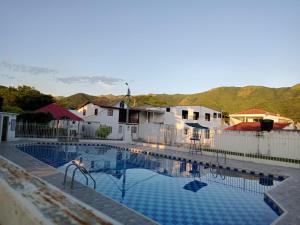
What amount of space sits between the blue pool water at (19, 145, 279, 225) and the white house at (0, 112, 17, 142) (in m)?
8.32

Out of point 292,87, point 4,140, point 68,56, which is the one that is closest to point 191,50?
point 68,56

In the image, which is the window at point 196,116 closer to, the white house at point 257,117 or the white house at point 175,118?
the white house at point 175,118

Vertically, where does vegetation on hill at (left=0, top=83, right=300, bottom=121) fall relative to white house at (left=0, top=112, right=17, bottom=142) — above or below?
above

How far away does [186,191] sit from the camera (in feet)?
36.2

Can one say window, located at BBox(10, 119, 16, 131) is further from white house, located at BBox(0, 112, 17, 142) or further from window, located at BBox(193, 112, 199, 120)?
window, located at BBox(193, 112, 199, 120)

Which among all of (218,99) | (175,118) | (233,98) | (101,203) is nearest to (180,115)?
(175,118)

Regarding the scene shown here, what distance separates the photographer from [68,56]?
28562 millimetres

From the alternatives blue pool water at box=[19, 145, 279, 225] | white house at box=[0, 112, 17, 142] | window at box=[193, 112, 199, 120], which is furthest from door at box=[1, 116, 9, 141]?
window at box=[193, 112, 199, 120]

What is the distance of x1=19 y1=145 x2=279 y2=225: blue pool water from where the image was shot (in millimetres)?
7973

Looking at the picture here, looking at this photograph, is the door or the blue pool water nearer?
the blue pool water

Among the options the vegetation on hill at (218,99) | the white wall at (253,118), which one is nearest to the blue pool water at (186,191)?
the vegetation on hill at (218,99)

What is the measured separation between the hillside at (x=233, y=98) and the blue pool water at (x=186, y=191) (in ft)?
211

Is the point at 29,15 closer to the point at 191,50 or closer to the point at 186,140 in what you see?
the point at 191,50

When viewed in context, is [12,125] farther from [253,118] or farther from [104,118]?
[253,118]
